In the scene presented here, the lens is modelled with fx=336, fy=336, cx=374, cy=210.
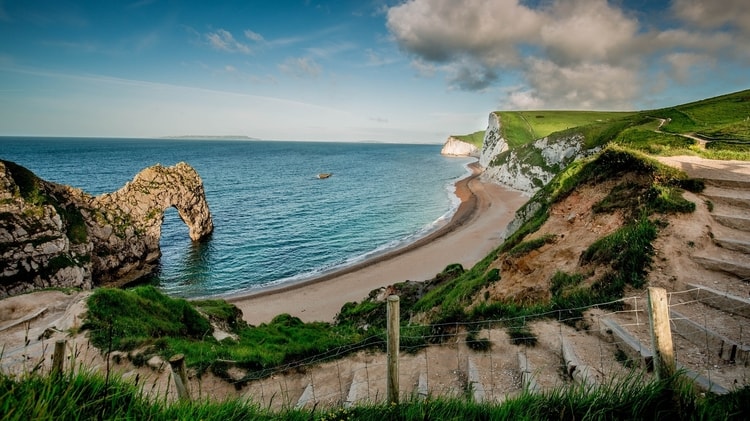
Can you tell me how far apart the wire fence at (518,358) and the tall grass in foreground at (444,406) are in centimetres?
139

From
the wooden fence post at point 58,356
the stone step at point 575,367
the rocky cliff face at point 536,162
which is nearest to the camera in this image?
the wooden fence post at point 58,356

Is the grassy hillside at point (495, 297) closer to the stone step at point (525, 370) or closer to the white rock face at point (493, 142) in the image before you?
the stone step at point (525, 370)

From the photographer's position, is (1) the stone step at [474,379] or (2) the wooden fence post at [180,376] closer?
(2) the wooden fence post at [180,376]

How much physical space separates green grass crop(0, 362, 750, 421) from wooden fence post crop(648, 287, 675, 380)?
270 millimetres

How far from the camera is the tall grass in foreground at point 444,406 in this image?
367 centimetres

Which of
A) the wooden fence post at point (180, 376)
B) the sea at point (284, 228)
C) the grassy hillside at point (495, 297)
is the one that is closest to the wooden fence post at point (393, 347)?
the grassy hillside at point (495, 297)

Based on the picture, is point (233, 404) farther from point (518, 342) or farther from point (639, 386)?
point (518, 342)

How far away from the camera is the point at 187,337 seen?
13016 millimetres

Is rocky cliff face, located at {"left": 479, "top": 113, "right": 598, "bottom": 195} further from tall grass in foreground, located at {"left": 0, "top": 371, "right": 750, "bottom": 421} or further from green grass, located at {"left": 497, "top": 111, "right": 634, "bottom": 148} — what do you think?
tall grass in foreground, located at {"left": 0, "top": 371, "right": 750, "bottom": 421}

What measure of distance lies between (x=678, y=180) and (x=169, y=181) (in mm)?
48444

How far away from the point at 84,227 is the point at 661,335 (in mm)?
40443

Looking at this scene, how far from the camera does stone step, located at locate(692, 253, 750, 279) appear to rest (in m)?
8.66

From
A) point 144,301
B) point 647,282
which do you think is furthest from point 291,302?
point 647,282

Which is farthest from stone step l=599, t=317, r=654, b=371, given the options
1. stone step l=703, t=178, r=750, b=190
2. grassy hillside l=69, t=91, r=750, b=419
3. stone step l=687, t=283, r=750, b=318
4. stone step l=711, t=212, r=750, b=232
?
stone step l=703, t=178, r=750, b=190
